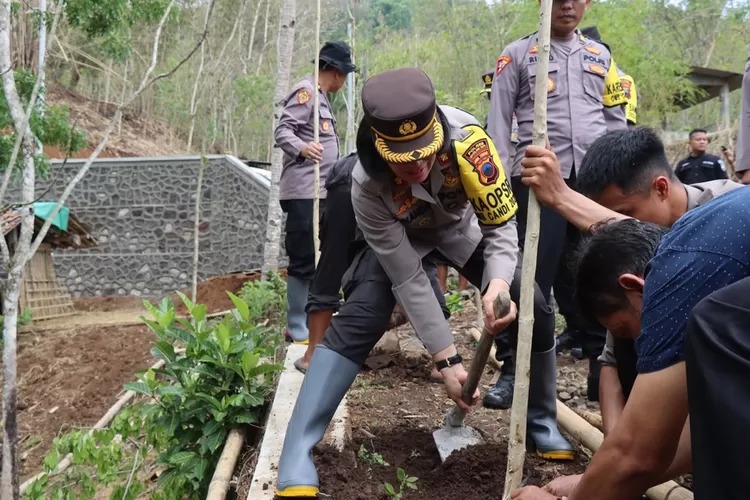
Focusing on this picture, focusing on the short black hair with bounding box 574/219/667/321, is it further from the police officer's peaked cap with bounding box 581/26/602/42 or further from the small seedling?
the police officer's peaked cap with bounding box 581/26/602/42

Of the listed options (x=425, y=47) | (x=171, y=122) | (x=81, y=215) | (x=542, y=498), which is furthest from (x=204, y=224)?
(x=171, y=122)

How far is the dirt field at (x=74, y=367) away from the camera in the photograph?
25.1 feet

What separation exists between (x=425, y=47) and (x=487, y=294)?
19.4m

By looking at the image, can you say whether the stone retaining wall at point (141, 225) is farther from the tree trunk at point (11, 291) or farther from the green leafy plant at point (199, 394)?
the green leafy plant at point (199, 394)

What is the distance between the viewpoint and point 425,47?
20.7 meters

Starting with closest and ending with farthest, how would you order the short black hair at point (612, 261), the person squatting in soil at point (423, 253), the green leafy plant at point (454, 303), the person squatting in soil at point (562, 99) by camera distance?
the short black hair at point (612, 261) → the person squatting in soil at point (423, 253) → the person squatting in soil at point (562, 99) → the green leafy plant at point (454, 303)

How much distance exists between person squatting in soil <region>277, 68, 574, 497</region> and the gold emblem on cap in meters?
0.06

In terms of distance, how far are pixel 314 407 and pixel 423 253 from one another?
0.70 m

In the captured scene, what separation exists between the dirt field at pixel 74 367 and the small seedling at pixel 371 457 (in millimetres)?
5185

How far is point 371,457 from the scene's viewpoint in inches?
107

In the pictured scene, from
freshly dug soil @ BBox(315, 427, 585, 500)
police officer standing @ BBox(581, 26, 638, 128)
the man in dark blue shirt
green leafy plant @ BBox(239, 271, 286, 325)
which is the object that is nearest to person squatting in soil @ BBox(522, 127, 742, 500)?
freshly dug soil @ BBox(315, 427, 585, 500)

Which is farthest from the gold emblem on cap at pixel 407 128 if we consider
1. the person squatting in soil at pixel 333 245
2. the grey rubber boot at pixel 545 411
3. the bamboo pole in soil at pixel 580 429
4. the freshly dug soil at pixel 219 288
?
the freshly dug soil at pixel 219 288

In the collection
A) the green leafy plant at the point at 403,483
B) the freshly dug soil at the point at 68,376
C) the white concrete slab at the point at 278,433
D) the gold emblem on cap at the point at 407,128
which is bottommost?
the freshly dug soil at the point at 68,376

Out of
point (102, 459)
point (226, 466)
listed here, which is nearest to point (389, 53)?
point (102, 459)
